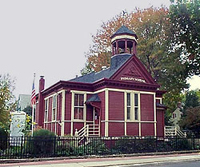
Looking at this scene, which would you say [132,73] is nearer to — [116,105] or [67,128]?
[116,105]

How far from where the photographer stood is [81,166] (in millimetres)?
12938

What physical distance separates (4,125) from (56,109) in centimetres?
588

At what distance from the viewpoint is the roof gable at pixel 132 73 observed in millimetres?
22266

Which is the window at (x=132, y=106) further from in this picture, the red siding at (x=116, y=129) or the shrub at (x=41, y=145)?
the shrub at (x=41, y=145)

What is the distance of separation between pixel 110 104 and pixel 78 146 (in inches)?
203

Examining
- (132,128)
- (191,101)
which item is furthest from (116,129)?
(191,101)

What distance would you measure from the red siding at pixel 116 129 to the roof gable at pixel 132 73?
12.5 ft

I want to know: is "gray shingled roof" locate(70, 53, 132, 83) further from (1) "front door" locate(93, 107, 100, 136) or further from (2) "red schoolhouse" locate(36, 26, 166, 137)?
(1) "front door" locate(93, 107, 100, 136)

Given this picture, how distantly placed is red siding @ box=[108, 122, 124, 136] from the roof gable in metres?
3.82

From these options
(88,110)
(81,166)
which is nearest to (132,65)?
(88,110)

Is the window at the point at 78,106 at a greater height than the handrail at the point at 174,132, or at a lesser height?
greater

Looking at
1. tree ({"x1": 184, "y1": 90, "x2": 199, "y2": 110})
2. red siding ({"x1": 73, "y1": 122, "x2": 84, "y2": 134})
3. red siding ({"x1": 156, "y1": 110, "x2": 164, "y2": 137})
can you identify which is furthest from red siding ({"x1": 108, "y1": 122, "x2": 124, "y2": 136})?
tree ({"x1": 184, "y1": 90, "x2": 199, "y2": 110})

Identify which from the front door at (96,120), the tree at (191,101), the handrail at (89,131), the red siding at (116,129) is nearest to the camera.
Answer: the handrail at (89,131)

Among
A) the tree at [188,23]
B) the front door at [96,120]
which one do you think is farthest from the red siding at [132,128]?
the tree at [188,23]
